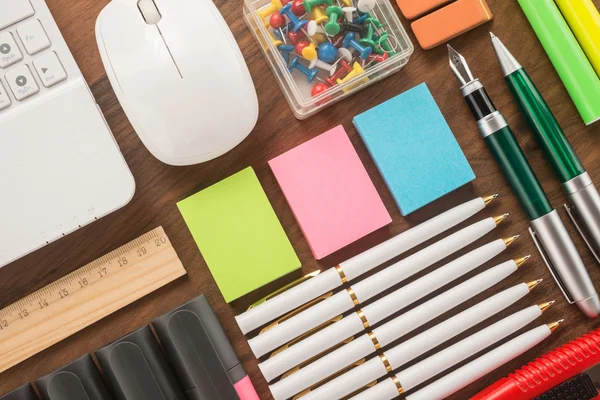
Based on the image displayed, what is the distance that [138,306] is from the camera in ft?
2.19

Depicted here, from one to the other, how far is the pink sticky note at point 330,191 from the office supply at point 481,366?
7.1 inches

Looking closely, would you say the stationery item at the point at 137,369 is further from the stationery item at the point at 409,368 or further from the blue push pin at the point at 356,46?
the blue push pin at the point at 356,46

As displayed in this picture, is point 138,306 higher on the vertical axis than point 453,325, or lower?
higher

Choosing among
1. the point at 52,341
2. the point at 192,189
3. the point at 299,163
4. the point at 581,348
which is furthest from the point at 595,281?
the point at 52,341

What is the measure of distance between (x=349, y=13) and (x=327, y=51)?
0.05m

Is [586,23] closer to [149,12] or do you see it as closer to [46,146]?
[149,12]

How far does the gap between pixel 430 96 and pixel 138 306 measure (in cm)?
40

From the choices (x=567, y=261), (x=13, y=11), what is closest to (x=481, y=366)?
(x=567, y=261)

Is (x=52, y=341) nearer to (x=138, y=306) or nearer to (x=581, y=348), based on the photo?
A: (x=138, y=306)

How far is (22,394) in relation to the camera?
2.04 ft

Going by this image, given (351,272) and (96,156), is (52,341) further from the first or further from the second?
(351,272)

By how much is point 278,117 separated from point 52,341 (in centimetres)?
34

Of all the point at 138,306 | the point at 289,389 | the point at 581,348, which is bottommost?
the point at 581,348

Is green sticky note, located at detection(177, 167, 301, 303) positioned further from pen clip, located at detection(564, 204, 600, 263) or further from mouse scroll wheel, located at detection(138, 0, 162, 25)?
pen clip, located at detection(564, 204, 600, 263)
